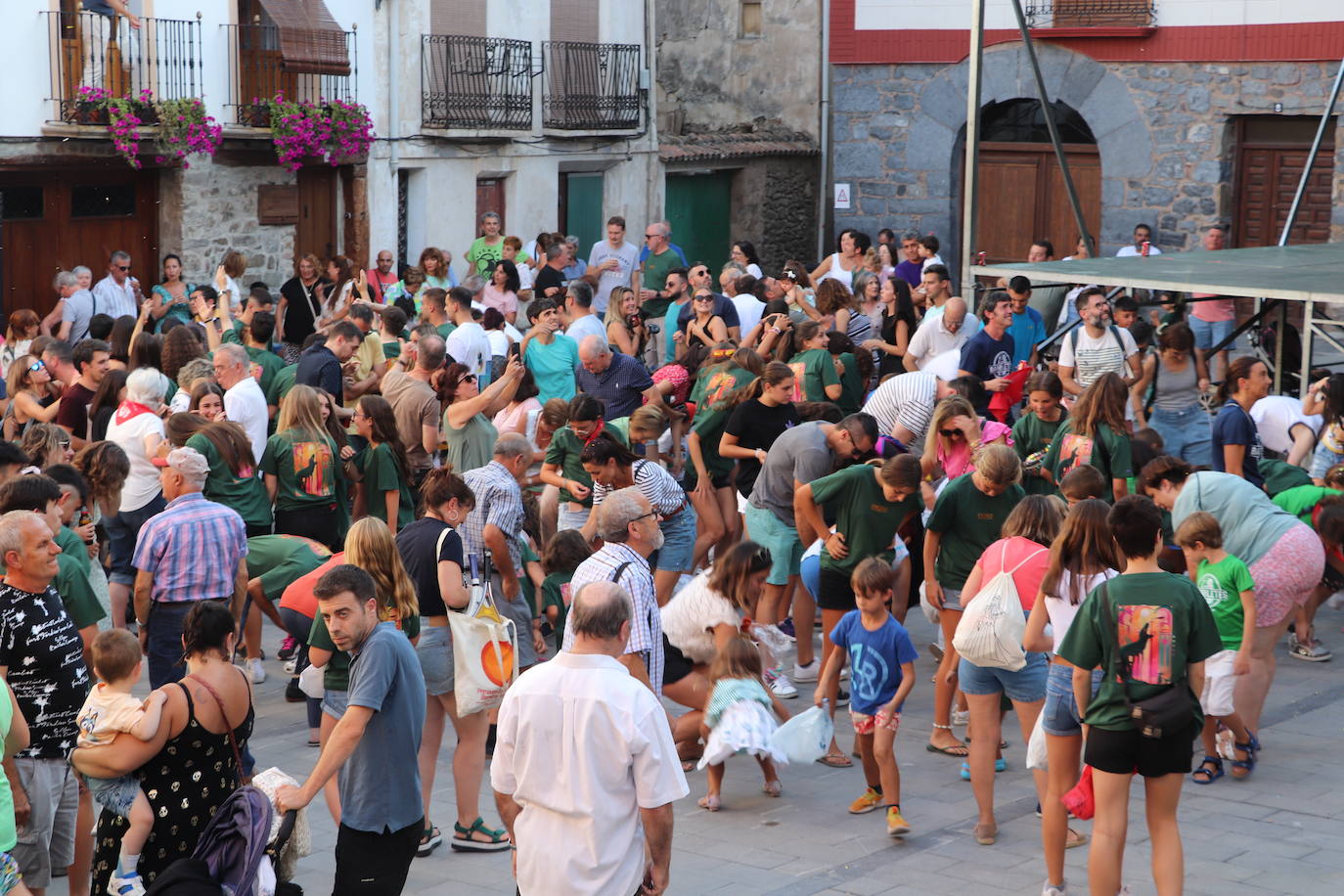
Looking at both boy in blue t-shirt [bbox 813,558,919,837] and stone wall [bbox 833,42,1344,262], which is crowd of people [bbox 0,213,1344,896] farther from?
stone wall [bbox 833,42,1344,262]

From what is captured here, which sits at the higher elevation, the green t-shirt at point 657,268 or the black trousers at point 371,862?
the green t-shirt at point 657,268

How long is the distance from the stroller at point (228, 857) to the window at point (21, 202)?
1363 centimetres

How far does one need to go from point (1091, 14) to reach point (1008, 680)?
633 inches

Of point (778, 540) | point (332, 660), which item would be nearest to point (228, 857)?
point (332, 660)

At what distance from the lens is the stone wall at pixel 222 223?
18812 mm

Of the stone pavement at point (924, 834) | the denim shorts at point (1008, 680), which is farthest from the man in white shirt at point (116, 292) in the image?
the denim shorts at point (1008, 680)

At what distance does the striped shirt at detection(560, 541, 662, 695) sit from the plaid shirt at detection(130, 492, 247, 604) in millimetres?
1829

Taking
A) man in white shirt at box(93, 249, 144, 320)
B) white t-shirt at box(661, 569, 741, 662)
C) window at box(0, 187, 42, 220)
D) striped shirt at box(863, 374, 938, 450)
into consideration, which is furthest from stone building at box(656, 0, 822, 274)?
white t-shirt at box(661, 569, 741, 662)

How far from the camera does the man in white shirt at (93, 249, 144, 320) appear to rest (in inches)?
622

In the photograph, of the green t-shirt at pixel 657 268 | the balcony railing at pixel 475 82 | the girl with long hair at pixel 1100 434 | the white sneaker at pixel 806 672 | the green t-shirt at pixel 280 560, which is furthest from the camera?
the balcony railing at pixel 475 82

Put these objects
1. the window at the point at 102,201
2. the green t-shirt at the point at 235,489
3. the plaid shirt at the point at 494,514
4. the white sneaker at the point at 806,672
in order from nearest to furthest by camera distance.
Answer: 1. the plaid shirt at the point at 494,514
2. the green t-shirt at the point at 235,489
3. the white sneaker at the point at 806,672
4. the window at the point at 102,201

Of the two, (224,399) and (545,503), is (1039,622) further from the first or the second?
(224,399)

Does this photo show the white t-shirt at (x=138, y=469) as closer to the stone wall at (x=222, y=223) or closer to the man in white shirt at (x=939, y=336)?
the man in white shirt at (x=939, y=336)

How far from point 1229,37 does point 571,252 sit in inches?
343
